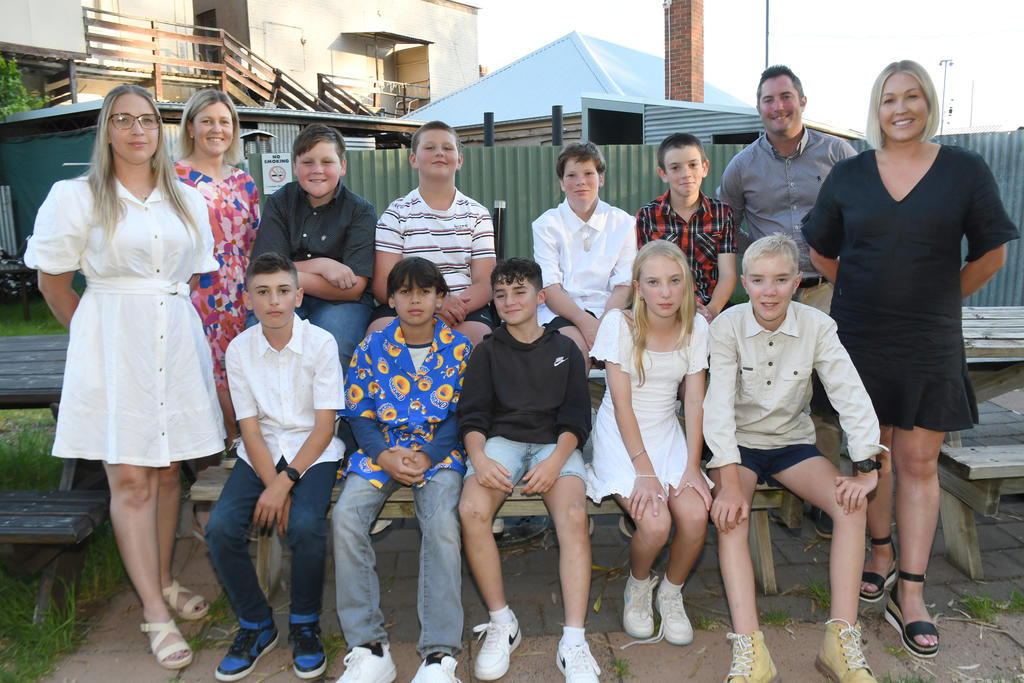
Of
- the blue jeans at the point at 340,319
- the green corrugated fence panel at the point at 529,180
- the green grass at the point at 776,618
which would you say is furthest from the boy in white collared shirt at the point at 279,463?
the green corrugated fence panel at the point at 529,180

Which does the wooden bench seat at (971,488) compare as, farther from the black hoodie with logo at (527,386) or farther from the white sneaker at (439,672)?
the white sneaker at (439,672)

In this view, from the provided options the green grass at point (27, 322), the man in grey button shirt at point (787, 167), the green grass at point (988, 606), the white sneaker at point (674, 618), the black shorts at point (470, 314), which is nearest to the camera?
the white sneaker at point (674, 618)

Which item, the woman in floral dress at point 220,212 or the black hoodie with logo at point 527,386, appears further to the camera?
the woman in floral dress at point 220,212

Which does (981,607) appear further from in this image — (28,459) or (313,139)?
(28,459)

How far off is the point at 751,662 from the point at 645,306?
1432 mm

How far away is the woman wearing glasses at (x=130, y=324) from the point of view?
8.87 feet

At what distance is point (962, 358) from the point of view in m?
2.83

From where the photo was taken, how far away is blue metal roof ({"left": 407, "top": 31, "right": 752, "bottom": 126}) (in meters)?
15.7

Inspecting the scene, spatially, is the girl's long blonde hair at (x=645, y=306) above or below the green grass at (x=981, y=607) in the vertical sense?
above

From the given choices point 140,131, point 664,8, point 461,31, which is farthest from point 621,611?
point 461,31

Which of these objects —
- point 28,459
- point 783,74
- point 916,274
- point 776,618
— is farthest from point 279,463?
point 783,74

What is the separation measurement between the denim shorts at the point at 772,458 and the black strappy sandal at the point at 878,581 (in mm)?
548

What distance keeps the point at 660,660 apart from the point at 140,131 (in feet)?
9.36

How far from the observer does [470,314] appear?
3.73 m
